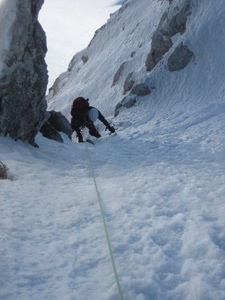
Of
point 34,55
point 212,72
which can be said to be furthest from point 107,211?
point 212,72

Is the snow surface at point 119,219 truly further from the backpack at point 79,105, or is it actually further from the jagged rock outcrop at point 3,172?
the backpack at point 79,105

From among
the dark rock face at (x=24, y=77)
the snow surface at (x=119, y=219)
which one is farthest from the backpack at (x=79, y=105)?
the dark rock face at (x=24, y=77)

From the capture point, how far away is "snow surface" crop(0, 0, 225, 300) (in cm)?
340

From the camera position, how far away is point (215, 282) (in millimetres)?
3293

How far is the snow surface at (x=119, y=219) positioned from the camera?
3396mm

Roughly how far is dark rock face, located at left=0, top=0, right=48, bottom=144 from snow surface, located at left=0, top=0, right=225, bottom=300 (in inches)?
26.9

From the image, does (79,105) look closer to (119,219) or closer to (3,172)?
(3,172)

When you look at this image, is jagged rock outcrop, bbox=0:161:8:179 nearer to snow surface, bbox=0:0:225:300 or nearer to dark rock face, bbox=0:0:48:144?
snow surface, bbox=0:0:225:300

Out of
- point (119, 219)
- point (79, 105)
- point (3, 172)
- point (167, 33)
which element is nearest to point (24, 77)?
point (3, 172)

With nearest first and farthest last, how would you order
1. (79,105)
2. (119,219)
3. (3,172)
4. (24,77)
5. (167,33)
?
(119,219)
(3,172)
(24,77)
(79,105)
(167,33)

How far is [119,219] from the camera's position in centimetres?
493

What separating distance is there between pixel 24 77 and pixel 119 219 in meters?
6.72

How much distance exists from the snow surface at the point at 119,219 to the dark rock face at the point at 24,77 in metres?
0.68

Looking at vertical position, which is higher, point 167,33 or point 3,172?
point 167,33
